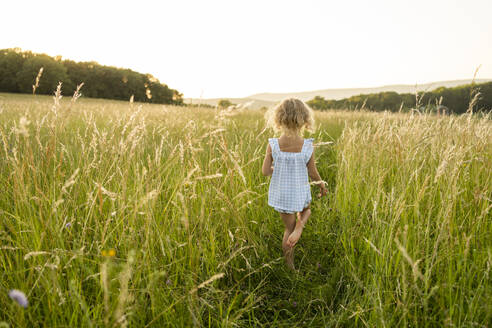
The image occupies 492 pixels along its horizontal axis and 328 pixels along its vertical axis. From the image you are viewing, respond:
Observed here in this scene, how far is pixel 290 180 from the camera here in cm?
213

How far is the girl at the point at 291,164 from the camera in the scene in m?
2.12

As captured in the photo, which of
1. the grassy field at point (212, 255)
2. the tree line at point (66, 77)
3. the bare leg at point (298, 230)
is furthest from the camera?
the tree line at point (66, 77)

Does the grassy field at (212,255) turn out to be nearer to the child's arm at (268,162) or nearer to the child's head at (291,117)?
the child's arm at (268,162)

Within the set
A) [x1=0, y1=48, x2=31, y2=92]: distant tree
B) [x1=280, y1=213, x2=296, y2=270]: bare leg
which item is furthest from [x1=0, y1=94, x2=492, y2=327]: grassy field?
[x1=0, y1=48, x2=31, y2=92]: distant tree

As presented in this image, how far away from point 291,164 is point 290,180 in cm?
13

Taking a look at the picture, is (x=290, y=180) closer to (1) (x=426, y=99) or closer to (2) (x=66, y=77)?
(1) (x=426, y=99)

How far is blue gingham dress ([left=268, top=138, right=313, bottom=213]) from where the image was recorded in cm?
211

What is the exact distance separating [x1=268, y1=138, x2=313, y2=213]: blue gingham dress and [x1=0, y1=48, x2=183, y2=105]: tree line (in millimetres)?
31003

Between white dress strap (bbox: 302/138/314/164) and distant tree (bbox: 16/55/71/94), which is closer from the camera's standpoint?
white dress strap (bbox: 302/138/314/164)

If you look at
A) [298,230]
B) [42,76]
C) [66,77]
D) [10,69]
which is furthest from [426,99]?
[10,69]

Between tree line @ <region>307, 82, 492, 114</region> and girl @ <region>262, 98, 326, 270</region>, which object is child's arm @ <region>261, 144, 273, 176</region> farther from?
tree line @ <region>307, 82, 492, 114</region>

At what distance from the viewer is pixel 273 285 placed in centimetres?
181

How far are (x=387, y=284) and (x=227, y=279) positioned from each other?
92cm

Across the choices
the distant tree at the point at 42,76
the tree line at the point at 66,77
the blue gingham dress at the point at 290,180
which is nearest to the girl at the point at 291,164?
the blue gingham dress at the point at 290,180
